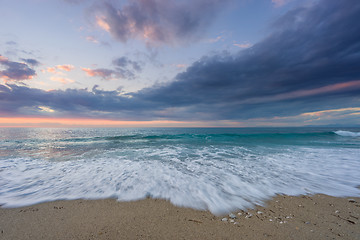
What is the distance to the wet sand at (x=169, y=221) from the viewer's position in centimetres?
250

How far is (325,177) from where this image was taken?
18.8 feet

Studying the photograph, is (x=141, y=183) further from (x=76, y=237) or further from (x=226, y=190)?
(x=226, y=190)

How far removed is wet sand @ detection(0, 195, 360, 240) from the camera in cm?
250

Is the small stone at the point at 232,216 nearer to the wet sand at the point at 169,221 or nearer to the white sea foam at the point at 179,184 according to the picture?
the wet sand at the point at 169,221

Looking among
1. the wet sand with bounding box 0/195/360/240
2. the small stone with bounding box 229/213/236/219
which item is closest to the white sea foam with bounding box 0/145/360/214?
the small stone with bounding box 229/213/236/219

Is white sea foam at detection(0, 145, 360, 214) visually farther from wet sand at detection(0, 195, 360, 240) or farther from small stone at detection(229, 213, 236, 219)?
wet sand at detection(0, 195, 360, 240)

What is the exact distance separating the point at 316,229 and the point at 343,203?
6.92 ft

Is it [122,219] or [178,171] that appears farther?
[178,171]

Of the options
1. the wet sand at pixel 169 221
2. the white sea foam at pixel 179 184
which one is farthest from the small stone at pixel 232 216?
the white sea foam at pixel 179 184

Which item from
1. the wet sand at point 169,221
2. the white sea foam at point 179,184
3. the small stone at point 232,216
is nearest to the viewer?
the wet sand at point 169,221

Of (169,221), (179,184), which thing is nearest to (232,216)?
(169,221)

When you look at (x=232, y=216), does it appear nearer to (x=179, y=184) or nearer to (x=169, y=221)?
(x=169, y=221)

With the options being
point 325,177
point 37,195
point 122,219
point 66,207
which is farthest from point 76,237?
point 325,177

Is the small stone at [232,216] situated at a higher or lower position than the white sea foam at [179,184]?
higher
